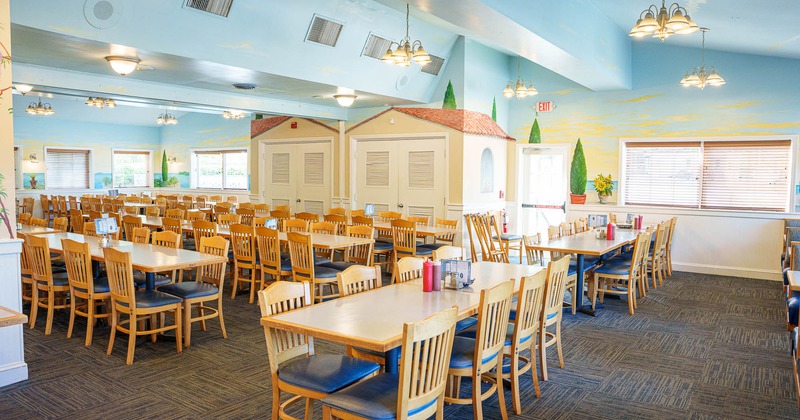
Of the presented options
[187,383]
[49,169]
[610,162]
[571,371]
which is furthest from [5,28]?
[49,169]

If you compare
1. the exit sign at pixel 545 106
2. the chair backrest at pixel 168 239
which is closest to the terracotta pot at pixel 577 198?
the exit sign at pixel 545 106

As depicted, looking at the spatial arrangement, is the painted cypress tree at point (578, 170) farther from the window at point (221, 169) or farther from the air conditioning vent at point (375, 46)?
the window at point (221, 169)

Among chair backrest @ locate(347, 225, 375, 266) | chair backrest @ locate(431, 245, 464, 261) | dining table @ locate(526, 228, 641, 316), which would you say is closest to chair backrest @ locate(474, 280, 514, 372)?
chair backrest @ locate(431, 245, 464, 261)

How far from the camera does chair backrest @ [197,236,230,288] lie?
5.28m

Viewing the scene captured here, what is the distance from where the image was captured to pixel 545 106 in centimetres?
1040

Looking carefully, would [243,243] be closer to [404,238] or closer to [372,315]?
[404,238]

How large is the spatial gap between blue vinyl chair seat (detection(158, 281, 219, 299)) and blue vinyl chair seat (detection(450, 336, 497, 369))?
2446 millimetres

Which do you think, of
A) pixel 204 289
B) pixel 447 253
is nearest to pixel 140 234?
pixel 204 289

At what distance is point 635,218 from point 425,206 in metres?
3.27

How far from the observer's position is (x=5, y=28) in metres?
4.04

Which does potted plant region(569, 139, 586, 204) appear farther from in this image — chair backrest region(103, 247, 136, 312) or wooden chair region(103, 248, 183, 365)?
chair backrest region(103, 247, 136, 312)

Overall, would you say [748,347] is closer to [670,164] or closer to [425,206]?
[670,164]

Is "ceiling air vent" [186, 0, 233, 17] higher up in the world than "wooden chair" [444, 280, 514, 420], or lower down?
higher up

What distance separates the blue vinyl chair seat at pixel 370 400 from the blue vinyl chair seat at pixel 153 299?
2480 millimetres
